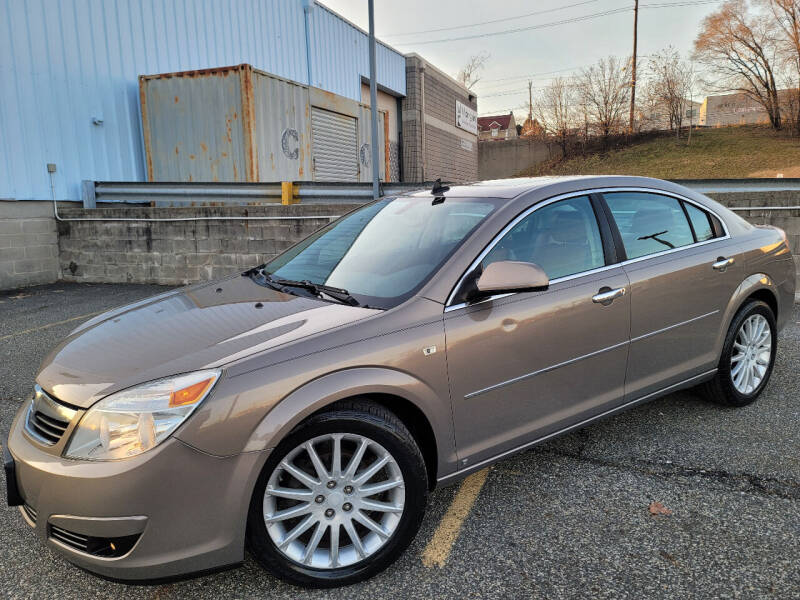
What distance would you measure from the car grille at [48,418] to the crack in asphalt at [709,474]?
239 cm

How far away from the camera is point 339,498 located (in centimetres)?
217

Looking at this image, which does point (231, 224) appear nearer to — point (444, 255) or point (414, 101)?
point (444, 255)

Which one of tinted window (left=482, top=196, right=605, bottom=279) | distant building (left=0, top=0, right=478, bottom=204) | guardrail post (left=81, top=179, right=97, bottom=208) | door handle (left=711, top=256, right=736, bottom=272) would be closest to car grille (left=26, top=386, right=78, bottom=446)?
tinted window (left=482, top=196, right=605, bottom=279)

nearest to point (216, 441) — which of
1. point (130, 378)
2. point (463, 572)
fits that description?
point (130, 378)

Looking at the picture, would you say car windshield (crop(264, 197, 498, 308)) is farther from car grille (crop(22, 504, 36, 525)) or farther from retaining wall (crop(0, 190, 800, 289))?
retaining wall (crop(0, 190, 800, 289))

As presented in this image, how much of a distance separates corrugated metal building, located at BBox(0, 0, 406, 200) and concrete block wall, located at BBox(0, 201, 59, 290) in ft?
0.89

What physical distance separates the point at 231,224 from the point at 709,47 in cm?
3628

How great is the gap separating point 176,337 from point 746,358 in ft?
11.5

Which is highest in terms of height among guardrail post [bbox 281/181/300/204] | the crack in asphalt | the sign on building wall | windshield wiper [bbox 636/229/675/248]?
the sign on building wall

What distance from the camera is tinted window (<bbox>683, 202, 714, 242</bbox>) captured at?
355 centimetres

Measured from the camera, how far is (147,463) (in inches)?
73.2

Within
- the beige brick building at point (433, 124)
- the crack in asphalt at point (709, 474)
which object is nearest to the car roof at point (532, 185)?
the crack in asphalt at point (709, 474)

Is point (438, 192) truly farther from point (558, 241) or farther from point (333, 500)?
point (333, 500)

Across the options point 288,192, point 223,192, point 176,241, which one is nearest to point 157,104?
point 223,192
